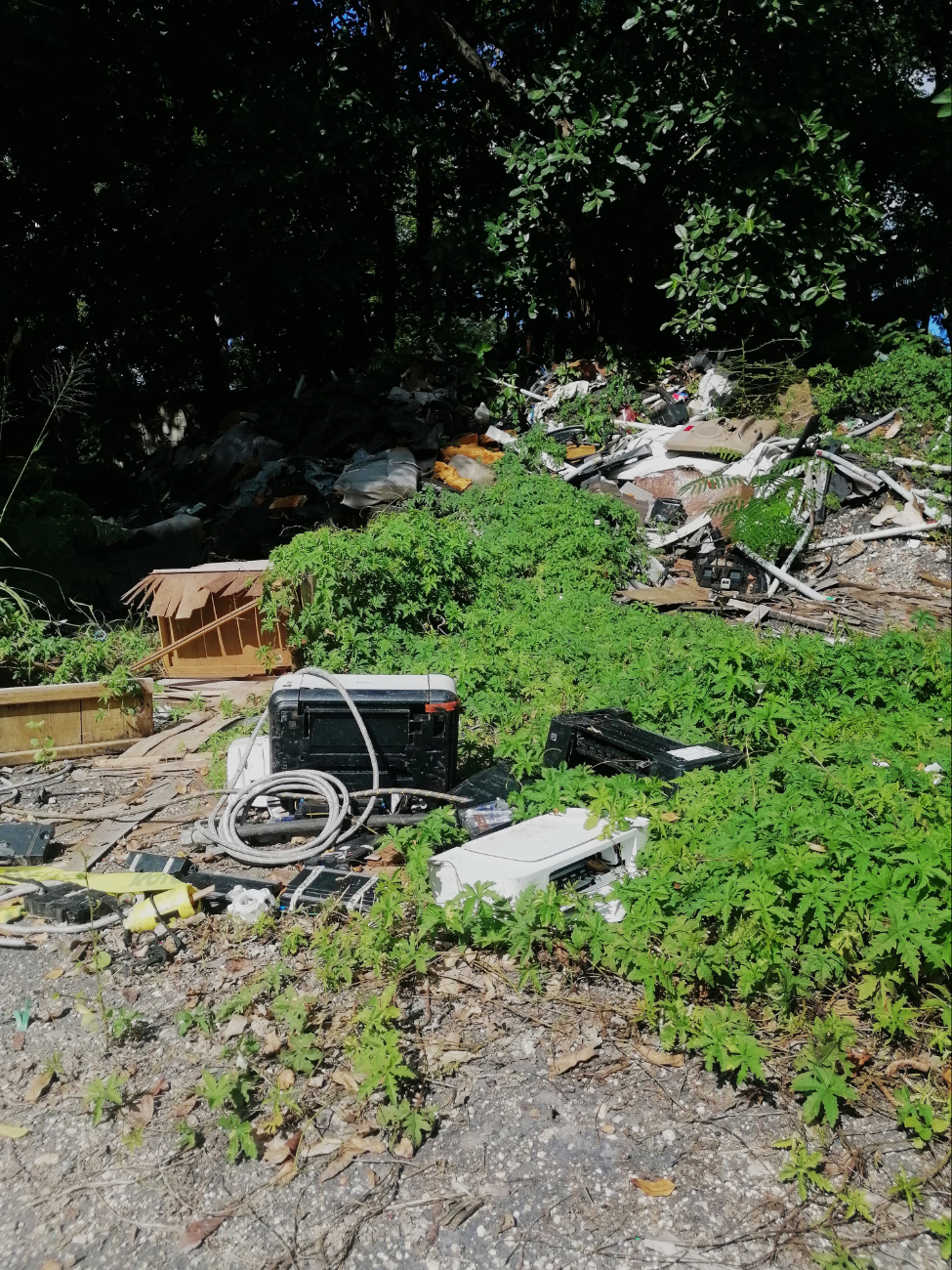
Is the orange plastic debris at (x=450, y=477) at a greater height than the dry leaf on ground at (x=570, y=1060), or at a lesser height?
greater

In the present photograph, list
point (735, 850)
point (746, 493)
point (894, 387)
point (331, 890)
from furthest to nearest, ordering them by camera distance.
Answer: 1. point (894, 387)
2. point (746, 493)
3. point (331, 890)
4. point (735, 850)

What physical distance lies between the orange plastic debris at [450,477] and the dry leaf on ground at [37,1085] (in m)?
8.09

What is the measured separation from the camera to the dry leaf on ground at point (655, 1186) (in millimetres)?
2348

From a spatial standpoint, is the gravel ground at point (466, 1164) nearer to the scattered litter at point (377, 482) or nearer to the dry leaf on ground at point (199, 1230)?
the dry leaf on ground at point (199, 1230)

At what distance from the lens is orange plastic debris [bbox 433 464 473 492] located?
33.9 ft

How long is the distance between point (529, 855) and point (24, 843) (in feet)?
7.81

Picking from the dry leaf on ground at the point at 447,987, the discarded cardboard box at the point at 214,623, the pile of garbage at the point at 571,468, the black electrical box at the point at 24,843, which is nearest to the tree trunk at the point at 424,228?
the pile of garbage at the point at 571,468

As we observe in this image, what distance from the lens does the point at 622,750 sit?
167 inches

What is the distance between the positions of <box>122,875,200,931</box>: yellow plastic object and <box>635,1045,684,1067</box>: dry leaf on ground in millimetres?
1811

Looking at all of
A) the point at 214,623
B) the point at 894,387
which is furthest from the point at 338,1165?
the point at 894,387

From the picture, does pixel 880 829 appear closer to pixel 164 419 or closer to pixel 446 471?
pixel 446 471

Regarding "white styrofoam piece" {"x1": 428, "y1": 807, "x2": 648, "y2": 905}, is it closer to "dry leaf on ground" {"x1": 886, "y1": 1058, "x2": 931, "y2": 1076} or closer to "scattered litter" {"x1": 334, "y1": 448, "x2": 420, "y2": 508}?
"dry leaf on ground" {"x1": 886, "y1": 1058, "x2": 931, "y2": 1076}

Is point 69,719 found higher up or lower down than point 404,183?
lower down

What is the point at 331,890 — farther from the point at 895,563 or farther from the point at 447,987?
the point at 895,563
